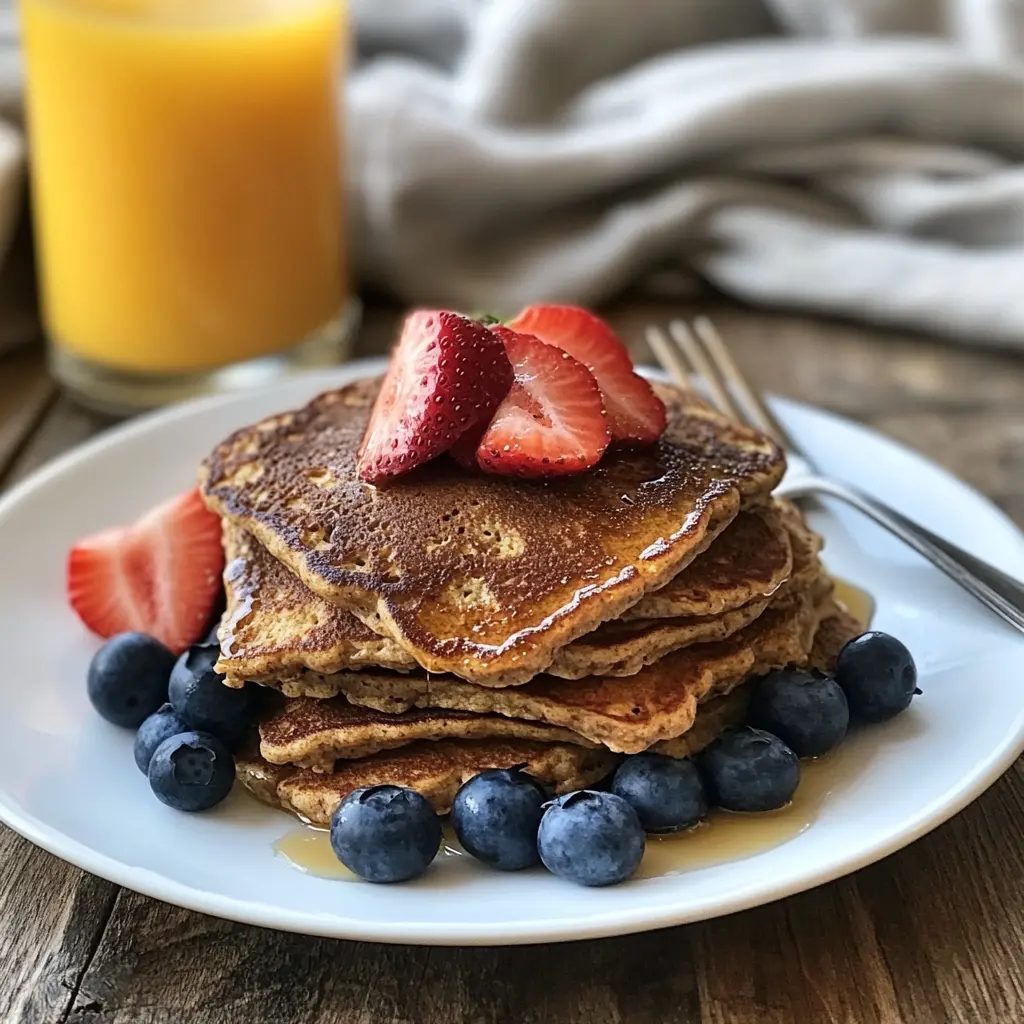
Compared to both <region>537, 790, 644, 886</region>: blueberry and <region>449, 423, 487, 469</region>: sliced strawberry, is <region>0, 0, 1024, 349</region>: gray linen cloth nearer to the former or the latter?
<region>449, 423, 487, 469</region>: sliced strawberry

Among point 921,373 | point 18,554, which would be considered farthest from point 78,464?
point 921,373

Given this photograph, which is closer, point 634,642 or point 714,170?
point 634,642

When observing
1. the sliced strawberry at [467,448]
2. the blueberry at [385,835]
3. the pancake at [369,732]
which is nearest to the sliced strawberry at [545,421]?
the sliced strawberry at [467,448]

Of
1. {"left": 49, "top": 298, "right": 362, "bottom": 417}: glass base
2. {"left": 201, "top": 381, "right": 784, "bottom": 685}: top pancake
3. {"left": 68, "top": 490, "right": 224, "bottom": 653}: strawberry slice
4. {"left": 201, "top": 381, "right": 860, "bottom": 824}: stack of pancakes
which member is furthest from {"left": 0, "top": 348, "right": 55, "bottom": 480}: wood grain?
{"left": 201, "top": 381, "right": 860, "bottom": 824}: stack of pancakes

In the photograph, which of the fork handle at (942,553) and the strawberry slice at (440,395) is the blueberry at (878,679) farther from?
the strawberry slice at (440,395)

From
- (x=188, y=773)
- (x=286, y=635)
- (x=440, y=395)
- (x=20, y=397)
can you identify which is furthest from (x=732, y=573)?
(x=20, y=397)

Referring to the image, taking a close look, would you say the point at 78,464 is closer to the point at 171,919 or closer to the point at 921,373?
the point at 171,919

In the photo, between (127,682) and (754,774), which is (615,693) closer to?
(754,774)

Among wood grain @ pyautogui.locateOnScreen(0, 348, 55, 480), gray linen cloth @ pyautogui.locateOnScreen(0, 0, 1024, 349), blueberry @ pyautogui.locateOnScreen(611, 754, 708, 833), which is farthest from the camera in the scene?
gray linen cloth @ pyautogui.locateOnScreen(0, 0, 1024, 349)
